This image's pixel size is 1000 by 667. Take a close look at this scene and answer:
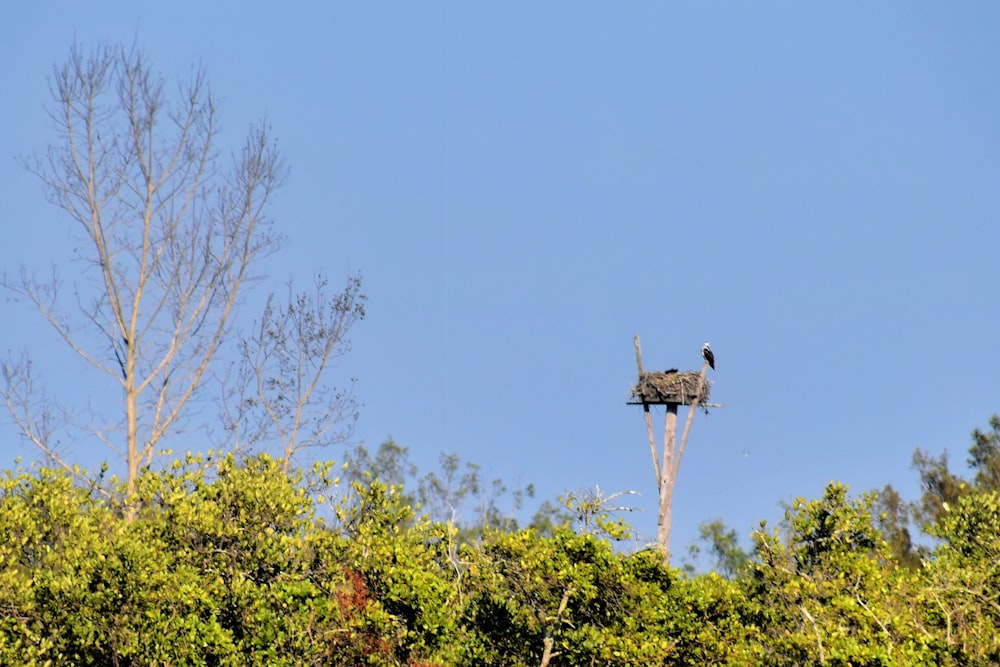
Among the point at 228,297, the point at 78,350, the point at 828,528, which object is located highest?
the point at 228,297

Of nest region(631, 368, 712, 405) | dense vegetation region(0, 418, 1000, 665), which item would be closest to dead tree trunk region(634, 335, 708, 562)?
nest region(631, 368, 712, 405)

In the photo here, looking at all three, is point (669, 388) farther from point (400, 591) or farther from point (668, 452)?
point (400, 591)

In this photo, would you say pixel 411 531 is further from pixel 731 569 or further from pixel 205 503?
pixel 731 569

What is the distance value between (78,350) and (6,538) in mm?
9641

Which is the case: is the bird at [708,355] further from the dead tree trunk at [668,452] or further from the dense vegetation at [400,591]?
the dense vegetation at [400,591]

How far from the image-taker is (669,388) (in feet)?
95.9

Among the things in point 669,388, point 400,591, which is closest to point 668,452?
point 669,388

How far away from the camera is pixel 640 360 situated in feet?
97.1

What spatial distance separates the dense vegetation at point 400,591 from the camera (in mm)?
13969

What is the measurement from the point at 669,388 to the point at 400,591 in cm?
1600

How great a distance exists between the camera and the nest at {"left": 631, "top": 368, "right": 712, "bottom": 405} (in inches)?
1150

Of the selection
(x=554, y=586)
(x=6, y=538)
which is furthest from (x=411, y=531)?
(x=6, y=538)

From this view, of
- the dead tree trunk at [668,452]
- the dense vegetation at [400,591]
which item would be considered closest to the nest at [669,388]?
the dead tree trunk at [668,452]

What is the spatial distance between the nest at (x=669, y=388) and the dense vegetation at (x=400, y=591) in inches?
478
